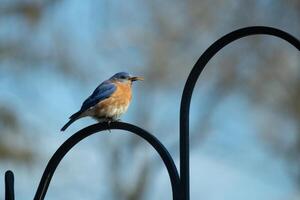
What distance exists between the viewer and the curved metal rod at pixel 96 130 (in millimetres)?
3230

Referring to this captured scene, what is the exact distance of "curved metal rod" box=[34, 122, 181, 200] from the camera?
A: 3230 millimetres

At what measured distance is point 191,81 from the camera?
339 centimetres

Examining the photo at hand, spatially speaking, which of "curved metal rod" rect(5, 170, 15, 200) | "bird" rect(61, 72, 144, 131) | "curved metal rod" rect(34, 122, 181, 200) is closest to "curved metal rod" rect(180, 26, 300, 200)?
"curved metal rod" rect(34, 122, 181, 200)

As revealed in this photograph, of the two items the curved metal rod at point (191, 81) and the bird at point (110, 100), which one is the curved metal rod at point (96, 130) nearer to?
the curved metal rod at point (191, 81)

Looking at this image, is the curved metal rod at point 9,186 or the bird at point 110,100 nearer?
the curved metal rod at point 9,186

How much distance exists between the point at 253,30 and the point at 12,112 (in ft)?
38.2

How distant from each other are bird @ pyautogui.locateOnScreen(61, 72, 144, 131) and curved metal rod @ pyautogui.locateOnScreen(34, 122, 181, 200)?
1.97m

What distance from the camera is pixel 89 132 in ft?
12.3

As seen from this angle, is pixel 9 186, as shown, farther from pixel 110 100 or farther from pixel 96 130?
pixel 110 100

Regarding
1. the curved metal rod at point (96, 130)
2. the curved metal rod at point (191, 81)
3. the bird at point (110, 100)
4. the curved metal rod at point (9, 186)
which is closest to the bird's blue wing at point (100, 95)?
the bird at point (110, 100)

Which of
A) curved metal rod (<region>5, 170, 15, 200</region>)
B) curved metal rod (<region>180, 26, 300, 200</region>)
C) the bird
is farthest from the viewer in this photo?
the bird

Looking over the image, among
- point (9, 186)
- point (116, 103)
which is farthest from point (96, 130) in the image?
point (116, 103)

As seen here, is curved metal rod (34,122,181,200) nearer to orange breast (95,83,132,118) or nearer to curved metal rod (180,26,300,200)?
curved metal rod (180,26,300,200)

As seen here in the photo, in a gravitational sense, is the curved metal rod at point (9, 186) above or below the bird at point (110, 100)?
below
